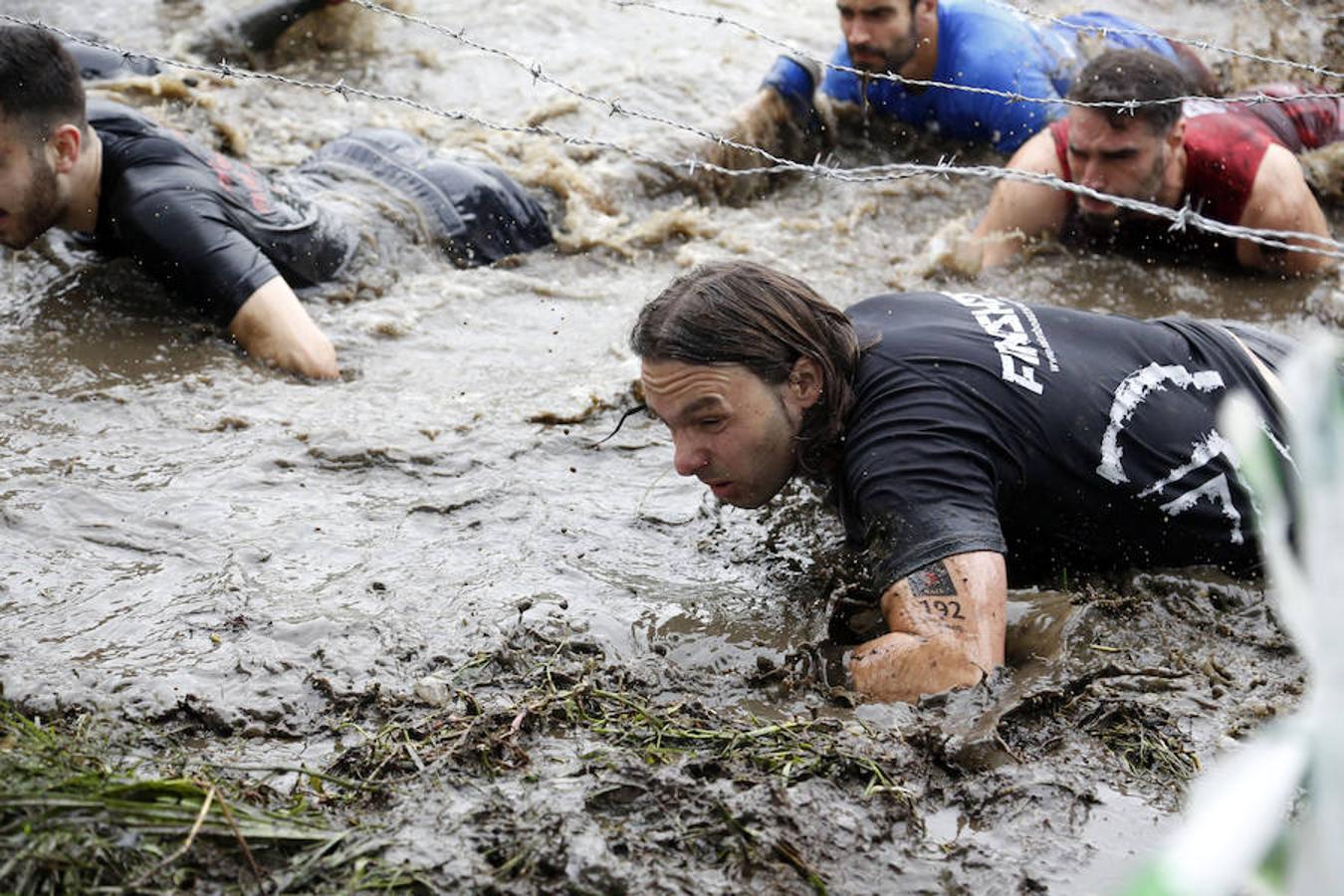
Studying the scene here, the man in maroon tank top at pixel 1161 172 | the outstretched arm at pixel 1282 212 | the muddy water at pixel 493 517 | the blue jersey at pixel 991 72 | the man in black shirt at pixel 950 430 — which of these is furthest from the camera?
the blue jersey at pixel 991 72

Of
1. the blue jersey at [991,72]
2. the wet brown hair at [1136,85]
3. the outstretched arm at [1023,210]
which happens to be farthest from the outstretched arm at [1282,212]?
the blue jersey at [991,72]

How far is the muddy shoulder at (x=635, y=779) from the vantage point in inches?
91.3

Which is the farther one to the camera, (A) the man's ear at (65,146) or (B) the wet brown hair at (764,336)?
(A) the man's ear at (65,146)

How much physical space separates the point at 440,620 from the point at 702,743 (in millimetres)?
1060

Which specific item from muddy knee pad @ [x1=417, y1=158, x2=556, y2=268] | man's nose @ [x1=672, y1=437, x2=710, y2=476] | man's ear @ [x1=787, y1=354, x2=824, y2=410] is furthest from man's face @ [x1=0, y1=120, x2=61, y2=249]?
man's ear @ [x1=787, y1=354, x2=824, y2=410]

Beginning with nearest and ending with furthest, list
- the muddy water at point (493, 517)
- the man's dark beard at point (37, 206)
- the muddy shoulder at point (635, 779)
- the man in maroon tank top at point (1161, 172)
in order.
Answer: the muddy shoulder at point (635, 779) → the muddy water at point (493, 517) → the man's dark beard at point (37, 206) → the man in maroon tank top at point (1161, 172)

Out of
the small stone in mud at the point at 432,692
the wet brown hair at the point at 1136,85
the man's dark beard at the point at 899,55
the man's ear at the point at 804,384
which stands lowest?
the small stone in mud at the point at 432,692

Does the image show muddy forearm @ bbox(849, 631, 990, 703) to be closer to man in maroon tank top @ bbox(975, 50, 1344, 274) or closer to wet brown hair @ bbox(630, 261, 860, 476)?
wet brown hair @ bbox(630, 261, 860, 476)

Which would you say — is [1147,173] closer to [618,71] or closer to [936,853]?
[618,71]

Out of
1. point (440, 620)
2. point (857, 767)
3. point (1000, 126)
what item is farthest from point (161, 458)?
point (1000, 126)

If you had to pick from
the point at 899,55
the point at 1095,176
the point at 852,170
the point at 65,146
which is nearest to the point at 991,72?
the point at 899,55

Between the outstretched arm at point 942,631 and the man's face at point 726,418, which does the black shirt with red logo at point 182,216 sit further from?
the outstretched arm at point 942,631

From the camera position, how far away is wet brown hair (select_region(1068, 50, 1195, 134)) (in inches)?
241

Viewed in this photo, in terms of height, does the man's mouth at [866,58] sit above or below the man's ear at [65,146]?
above
